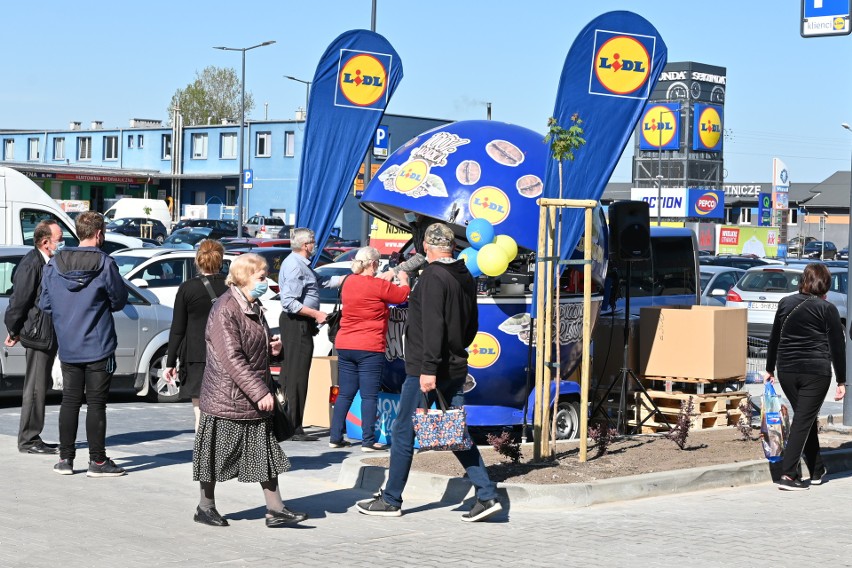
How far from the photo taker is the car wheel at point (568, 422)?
12172mm

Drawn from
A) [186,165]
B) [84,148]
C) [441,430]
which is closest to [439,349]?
[441,430]

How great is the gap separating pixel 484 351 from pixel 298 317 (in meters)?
1.78

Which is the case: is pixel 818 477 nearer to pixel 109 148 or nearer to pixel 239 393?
pixel 239 393

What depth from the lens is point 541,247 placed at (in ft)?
32.4

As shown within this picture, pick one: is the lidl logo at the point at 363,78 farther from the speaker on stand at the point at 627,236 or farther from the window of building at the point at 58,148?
the window of building at the point at 58,148

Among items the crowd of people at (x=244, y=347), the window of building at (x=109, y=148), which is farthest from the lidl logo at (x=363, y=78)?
the window of building at (x=109, y=148)

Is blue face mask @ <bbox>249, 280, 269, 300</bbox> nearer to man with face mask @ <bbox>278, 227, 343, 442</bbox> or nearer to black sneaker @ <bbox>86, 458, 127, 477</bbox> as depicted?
black sneaker @ <bbox>86, 458, 127, 477</bbox>

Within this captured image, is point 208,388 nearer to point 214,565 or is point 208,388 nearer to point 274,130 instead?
point 214,565

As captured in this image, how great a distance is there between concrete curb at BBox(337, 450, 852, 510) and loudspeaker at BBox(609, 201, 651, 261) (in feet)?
8.05

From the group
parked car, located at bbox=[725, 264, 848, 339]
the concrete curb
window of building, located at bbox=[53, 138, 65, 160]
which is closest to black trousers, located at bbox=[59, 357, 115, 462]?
the concrete curb

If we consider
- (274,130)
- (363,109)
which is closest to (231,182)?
(274,130)

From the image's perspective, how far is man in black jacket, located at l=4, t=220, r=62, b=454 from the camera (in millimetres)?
10586

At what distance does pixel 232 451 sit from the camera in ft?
25.8

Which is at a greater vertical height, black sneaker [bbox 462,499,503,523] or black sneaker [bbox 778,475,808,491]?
black sneaker [bbox 462,499,503,523]
